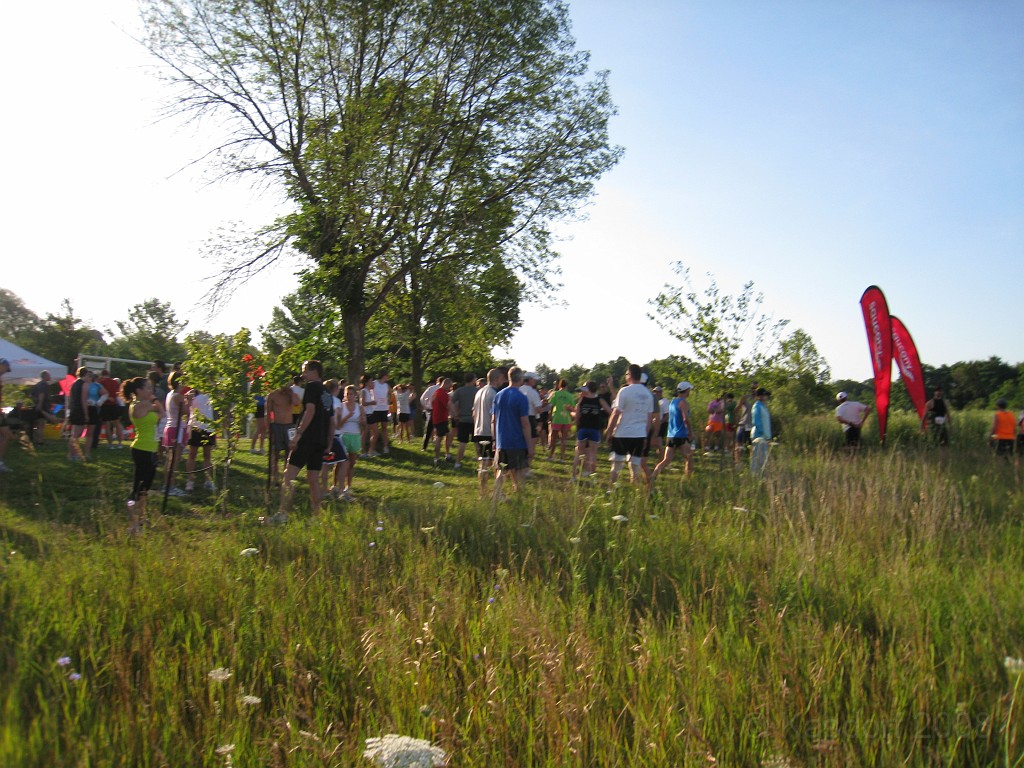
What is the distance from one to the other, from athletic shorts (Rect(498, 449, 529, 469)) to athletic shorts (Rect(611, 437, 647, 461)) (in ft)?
6.81

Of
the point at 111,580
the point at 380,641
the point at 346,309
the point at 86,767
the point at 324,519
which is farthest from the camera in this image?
the point at 346,309

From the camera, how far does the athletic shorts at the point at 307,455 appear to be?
364 inches

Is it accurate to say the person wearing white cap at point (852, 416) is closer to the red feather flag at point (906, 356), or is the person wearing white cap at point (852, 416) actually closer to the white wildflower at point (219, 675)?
the red feather flag at point (906, 356)

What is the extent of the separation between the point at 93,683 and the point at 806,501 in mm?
6067

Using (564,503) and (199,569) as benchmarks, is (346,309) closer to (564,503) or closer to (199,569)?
(564,503)

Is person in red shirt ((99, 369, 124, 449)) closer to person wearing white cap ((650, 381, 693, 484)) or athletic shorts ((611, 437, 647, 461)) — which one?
athletic shorts ((611, 437, 647, 461))

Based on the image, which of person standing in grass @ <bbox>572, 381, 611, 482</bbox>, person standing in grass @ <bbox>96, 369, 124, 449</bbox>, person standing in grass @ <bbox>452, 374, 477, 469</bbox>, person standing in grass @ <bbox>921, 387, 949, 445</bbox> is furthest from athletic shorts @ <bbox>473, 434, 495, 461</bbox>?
person standing in grass @ <bbox>921, 387, 949, 445</bbox>

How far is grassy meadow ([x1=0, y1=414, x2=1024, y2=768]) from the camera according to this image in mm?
3078

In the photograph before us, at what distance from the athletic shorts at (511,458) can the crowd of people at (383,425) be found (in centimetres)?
1

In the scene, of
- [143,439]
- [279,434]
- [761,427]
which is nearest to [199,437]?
[279,434]

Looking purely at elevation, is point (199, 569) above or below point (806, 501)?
below

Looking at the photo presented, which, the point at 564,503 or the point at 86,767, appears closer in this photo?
the point at 86,767

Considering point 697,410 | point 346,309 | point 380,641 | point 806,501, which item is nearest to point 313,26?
point 346,309

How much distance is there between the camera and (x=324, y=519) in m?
7.27
